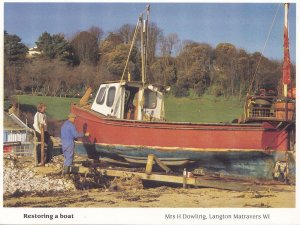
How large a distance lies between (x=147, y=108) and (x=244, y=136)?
102 inches

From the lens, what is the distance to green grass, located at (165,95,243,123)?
40.1 ft

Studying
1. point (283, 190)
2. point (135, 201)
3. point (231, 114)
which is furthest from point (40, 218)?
point (231, 114)

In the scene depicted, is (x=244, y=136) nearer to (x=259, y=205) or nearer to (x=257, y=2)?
(x=259, y=205)

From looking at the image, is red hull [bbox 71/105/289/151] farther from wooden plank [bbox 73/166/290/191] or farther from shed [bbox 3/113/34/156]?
shed [bbox 3/113/34/156]

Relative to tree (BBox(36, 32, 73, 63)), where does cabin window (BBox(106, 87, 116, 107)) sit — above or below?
below

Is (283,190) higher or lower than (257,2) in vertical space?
lower

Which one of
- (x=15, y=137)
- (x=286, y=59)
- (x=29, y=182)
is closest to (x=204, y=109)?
(x=286, y=59)

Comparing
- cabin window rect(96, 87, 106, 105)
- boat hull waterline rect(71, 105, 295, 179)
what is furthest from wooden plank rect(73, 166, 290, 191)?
cabin window rect(96, 87, 106, 105)

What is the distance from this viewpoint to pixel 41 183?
26.1 ft

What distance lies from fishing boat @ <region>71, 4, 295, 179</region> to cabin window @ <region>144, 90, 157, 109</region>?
0.60 metres

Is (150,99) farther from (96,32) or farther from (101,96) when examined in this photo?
(96,32)

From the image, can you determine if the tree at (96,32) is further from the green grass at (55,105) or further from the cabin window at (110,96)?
the cabin window at (110,96)

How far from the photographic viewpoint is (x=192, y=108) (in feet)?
41.5

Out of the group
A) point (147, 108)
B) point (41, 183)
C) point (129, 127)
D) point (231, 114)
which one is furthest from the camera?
point (231, 114)
